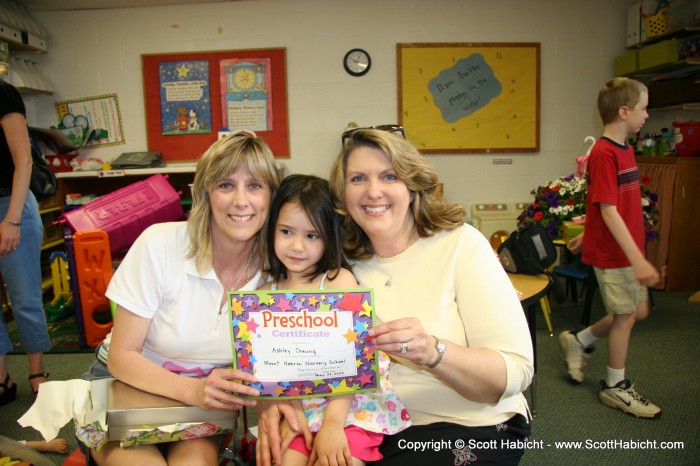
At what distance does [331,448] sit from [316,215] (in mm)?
605

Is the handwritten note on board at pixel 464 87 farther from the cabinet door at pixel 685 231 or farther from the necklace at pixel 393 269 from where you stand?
the necklace at pixel 393 269

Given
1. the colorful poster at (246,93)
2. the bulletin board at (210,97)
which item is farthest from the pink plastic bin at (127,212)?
the colorful poster at (246,93)

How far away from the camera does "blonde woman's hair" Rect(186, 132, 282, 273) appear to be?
139cm

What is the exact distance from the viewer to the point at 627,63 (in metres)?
4.71

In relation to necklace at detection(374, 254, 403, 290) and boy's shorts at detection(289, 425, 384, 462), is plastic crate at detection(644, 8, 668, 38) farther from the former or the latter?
boy's shorts at detection(289, 425, 384, 462)

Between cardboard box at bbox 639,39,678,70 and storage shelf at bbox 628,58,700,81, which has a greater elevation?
cardboard box at bbox 639,39,678,70

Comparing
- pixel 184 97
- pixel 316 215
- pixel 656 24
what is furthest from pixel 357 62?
pixel 316 215

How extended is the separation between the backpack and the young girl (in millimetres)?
1130

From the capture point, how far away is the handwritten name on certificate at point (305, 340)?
1.11 m

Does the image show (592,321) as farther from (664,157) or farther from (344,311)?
(344,311)

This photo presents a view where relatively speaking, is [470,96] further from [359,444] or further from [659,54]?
[359,444]

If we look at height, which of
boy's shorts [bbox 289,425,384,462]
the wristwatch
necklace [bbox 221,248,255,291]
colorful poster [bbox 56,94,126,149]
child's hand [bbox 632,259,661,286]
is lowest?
boy's shorts [bbox 289,425,384,462]

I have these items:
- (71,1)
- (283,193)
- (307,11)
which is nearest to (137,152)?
(71,1)

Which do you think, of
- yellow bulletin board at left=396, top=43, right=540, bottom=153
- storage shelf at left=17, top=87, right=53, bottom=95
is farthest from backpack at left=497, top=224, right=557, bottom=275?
storage shelf at left=17, top=87, right=53, bottom=95
